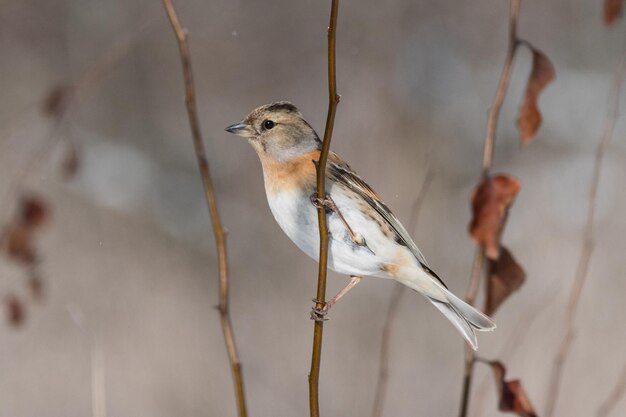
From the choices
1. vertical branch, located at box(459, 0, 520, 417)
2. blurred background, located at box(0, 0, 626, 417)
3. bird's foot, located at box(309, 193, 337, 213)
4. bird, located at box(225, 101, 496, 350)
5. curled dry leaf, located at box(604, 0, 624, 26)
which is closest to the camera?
bird's foot, located at box(309, 193, 337, 213)

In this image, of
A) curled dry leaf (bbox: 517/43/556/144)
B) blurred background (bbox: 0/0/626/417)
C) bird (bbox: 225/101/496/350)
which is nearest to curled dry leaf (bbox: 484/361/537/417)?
bird (bbox: 225/101/496/350)

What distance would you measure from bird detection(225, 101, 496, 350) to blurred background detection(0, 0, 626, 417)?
8.08ft

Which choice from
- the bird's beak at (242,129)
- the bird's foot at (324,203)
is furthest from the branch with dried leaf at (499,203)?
the bird's beak at (242,129)

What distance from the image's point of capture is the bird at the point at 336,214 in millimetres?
1383

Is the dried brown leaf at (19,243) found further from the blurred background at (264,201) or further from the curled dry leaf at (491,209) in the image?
the curled dry leaf at (491,209)

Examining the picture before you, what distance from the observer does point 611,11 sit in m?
1.77

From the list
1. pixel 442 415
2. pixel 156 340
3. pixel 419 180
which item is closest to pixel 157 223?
pixel 156 340

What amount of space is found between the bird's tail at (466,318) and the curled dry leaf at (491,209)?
10 centimetres

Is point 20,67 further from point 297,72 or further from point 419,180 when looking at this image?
point 419,180

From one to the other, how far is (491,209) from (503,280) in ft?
0.50

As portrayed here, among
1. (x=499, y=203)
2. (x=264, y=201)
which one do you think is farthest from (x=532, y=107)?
(x=264, y=201)

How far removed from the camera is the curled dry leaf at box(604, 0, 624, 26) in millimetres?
1768

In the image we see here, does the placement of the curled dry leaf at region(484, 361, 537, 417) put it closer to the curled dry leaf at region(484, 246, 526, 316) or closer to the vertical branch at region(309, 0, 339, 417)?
the curled dry leaf at region(484, 246, 526, 316)

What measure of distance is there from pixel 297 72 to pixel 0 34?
2410 millimetres
